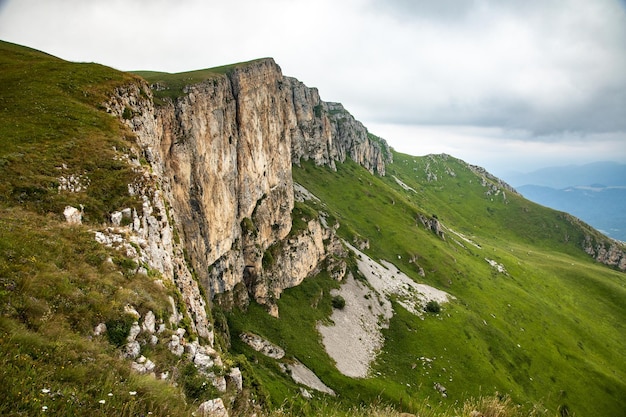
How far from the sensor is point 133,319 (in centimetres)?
1439

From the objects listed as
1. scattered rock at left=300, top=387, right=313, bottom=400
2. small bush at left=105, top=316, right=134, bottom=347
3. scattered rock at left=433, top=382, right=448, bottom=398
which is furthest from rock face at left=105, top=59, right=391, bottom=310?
scattered rock at left=433, top=382, right=448, bottom=398

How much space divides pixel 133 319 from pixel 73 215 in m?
10.1

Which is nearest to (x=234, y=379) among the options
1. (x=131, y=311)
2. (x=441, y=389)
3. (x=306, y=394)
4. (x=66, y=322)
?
(x=131, y=311)

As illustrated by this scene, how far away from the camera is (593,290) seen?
171 m

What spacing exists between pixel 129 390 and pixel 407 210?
7624 inches

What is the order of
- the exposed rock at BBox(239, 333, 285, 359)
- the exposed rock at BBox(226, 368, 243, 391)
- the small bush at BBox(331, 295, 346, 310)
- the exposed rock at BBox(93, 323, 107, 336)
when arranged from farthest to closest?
the small bush at BBox(331, 295, 346, 310), the exposed rock at BBox(239, 333, 285, 359), the exposed rock at BBox(226, 368, 243, 391), the exposed rock at BBox(93, 323, 107, 336)

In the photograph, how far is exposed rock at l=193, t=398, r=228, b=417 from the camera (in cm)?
1211

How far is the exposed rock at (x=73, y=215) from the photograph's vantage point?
19.9 meters

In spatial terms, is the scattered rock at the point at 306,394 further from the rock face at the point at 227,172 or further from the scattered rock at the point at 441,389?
the scattered rock at the point at 441,389

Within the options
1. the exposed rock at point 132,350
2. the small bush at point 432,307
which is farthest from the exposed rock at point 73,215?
the small bush at point 432,307

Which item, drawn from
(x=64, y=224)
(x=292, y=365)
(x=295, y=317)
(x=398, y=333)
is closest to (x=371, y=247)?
(x=398, y=333)

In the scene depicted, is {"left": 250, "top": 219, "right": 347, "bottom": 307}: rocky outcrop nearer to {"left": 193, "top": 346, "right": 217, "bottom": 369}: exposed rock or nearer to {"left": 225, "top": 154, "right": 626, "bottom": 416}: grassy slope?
{"left": 225, "top": 154, "right": 626, "bottom": 416}: grassy slope

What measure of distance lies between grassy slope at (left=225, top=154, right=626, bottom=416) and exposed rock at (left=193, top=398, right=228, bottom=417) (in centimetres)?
3342

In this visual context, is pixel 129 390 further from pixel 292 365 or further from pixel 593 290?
pixel 593 290
